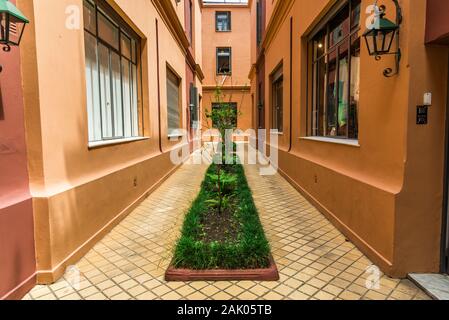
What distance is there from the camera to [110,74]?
15.3ft

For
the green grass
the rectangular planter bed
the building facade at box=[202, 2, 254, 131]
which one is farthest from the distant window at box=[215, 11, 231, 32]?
the green grass

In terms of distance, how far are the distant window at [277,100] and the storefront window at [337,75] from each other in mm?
2993

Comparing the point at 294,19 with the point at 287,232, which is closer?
the point at 287,232

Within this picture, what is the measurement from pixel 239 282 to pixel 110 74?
144 inches

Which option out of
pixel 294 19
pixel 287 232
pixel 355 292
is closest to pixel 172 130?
pixel 294 19

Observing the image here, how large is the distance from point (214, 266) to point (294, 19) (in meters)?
5.72

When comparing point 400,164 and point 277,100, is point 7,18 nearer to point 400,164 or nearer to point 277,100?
point 400,164

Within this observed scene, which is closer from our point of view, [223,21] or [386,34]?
[386,34]

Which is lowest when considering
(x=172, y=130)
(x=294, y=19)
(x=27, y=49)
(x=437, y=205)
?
(x=437, y=205)

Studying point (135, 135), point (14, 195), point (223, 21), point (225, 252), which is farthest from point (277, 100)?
point (223, 21)

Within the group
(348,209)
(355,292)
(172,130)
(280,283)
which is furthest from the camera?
(172,130)
